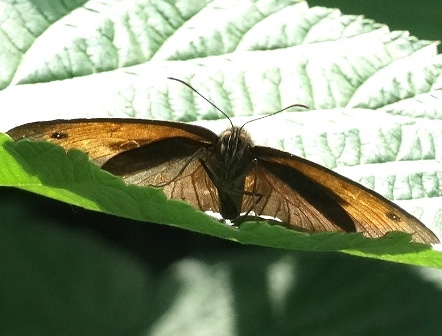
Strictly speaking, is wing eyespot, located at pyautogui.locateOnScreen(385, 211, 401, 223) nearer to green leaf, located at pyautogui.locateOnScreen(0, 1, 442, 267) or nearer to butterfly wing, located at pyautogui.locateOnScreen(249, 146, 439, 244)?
butterfly wing, located at pyautogui.locateOnScreen(249, 146, 439, 244)

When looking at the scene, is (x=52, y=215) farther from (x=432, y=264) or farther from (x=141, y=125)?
(x=432, y=264)

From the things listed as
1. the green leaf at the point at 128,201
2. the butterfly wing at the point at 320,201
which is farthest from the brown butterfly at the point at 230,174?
the green leaf at the point at 128,201

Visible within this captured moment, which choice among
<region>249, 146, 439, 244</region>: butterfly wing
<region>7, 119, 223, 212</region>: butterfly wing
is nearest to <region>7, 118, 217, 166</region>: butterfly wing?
<region>7, 119, 223, 212</region>: butterfly wing

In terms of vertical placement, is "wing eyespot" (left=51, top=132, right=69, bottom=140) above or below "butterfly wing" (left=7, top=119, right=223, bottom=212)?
above

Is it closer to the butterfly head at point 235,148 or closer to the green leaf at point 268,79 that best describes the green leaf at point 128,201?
the green leaf at point 268,79

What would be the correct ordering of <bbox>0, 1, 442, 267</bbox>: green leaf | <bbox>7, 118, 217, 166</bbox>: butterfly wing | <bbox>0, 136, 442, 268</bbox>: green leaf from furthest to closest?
<bbox>0, 1, 442, 267</bbox>: green leaf, <bbox>7, 118, 217, 166</bbox>: butterfly wing, <bbox>0, 136, 442, 268</bbox>: green leaf

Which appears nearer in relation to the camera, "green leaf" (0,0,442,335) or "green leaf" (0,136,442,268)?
"green leaf" (0,136,442,268)

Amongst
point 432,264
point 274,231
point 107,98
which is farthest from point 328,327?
point 107,98

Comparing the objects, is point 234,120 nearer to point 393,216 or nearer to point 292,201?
point 292,201
